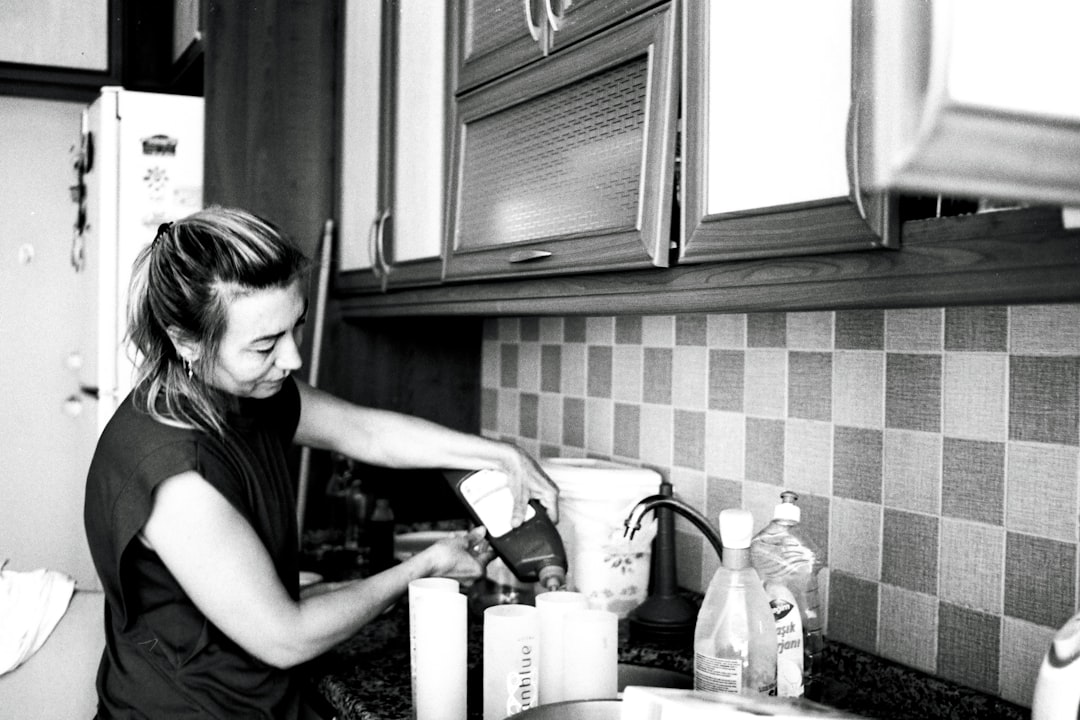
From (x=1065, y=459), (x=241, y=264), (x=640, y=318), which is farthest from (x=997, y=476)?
(x=241, y=264)

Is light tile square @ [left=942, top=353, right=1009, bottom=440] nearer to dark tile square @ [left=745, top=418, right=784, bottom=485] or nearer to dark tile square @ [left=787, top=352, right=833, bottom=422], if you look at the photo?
dark tile square @ [left=787, top=352, right=833, bottom=422]

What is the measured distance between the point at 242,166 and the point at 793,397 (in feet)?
4.79

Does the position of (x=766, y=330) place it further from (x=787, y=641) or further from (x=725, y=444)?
(x=787, y=641)

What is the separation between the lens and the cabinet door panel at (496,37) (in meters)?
1.61

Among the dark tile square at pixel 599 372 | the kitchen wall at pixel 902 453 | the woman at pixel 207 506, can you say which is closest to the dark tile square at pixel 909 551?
the kitchen wall at pixel 902 453

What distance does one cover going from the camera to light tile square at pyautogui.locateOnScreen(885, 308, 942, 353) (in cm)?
138

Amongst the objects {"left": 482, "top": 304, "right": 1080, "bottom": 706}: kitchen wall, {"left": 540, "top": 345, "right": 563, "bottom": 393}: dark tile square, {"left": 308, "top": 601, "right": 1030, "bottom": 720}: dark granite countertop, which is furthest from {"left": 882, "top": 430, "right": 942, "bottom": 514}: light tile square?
{"left": 540, "top": 345, "right": 563, "bottom": 393}: dark tile square

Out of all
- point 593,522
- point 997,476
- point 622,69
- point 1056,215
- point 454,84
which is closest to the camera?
point 1056,215

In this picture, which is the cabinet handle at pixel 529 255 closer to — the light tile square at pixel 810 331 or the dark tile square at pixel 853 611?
the light tile square at pixel 810 331

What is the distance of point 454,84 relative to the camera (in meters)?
1.90

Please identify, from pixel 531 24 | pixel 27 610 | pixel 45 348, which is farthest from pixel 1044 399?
pixel 45 348

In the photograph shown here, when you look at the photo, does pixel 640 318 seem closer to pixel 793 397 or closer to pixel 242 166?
pixel 793 397

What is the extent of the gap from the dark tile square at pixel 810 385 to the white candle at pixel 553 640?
1.72ft

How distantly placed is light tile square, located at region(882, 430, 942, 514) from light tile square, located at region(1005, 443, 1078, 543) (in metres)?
0.11
